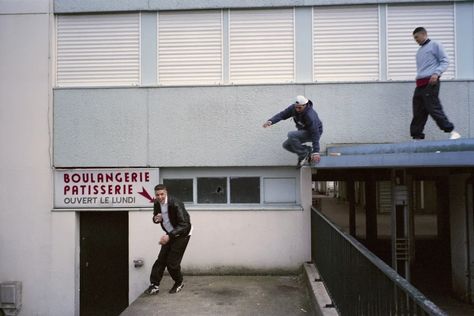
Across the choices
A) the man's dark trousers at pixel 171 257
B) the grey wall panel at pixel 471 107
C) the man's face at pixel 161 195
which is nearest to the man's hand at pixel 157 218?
the man's face at pixel 161 195

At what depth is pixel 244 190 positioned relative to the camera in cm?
864

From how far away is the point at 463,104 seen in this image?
8188 mm

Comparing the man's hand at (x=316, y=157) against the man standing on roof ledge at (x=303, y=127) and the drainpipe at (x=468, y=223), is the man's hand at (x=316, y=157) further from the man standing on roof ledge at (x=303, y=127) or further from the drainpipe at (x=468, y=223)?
the drainpipe at (x=468, y=223)

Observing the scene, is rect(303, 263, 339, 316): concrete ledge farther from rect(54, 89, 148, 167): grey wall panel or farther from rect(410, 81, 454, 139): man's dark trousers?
rect(54, 89, 148, 167): grey wall panel

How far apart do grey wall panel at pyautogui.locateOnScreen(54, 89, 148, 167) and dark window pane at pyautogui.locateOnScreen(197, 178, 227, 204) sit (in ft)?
4.39

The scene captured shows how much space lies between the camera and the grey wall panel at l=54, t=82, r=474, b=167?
27.2 feet

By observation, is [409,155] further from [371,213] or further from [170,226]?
[371,213]

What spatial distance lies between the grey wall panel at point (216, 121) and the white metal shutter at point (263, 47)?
0.29 meters

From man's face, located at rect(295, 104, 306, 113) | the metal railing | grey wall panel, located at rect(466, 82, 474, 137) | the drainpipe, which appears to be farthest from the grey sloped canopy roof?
grey wall panel, located at rect(466, 82, 474, 137)

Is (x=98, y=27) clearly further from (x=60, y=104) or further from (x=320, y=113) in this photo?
(x=320, y=113)

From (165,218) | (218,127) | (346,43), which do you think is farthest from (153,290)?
(346,43)

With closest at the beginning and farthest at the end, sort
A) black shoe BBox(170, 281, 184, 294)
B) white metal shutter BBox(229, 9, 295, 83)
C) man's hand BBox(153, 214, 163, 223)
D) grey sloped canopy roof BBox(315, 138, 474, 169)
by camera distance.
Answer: grey sloped canopy roof BBox(315, 138, 474, 169), man's hand BBox(153, 214, 163, 223), black shoe BBox(170, 281, 184, 294), white metal shutter BBox(229, 9, 295, 83)

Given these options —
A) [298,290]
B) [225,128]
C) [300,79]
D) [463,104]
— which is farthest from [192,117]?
[463,104]

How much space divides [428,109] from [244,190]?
374cm
